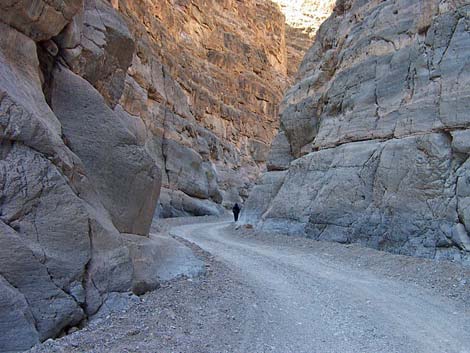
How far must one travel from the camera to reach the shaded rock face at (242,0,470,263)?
1089 cm

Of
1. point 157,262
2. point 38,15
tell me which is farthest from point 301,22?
point 157,262

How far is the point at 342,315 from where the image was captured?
21.1 feet

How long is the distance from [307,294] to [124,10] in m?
31.5

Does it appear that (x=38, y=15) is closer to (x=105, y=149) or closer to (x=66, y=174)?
(x=105, y=149)

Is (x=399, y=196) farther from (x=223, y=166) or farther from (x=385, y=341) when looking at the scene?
(x=223, y=166)

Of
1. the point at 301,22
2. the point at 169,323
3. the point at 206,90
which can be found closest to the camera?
the point at 169,323

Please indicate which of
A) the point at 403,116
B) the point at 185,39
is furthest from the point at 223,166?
the point at 403,116

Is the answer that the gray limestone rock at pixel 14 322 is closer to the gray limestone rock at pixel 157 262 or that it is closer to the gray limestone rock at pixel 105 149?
the gray limestone rock at pixel 157 262

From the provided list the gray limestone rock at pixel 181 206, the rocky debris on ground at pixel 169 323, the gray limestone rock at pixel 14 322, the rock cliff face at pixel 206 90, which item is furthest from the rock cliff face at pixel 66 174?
the rock cliff face at pixel 206 90

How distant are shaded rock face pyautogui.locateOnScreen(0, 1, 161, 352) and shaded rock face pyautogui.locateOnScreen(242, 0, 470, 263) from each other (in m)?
7.99

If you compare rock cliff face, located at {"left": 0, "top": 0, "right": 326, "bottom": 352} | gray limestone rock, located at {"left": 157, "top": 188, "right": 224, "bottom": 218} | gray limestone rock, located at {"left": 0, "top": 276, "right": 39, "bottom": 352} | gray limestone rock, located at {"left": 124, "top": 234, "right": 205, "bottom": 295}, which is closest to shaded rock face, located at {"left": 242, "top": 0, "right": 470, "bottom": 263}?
gray limestone rock, located at {"left": 124, "top": 234, "right": 205, "bottom": 295}

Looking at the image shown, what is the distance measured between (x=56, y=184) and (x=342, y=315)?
Result: 526 cm

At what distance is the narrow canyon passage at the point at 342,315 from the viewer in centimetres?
524

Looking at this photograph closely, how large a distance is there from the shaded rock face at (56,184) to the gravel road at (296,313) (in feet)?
1.64
